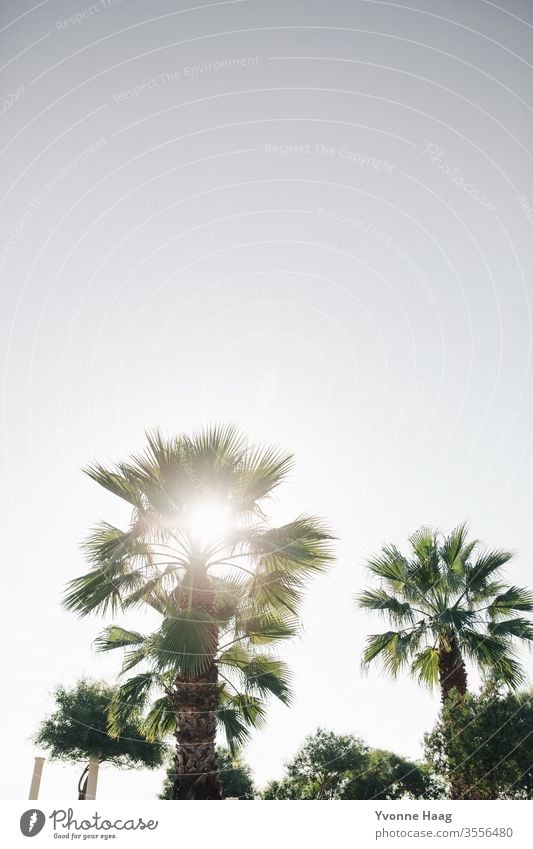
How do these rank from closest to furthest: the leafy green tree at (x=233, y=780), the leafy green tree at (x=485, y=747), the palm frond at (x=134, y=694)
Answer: the leafy green tree at (x=485, y=747)
the palm frond at (x=134, y=694)
the leafy green tree at (x=233, y=780)

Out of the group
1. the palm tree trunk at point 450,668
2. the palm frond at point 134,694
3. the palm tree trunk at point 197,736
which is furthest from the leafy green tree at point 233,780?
the palm tree trunk at point 197,736

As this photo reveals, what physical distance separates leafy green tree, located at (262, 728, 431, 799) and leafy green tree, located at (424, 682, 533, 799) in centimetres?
1095

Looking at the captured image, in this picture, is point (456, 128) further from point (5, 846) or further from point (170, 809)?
point (5, 846)

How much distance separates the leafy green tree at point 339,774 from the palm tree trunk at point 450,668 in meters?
10.5

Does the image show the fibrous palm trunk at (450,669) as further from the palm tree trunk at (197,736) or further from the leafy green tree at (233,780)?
the leafy green tree at (233,780)

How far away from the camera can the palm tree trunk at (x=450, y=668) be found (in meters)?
9.38

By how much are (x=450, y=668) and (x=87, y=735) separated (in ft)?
38.9

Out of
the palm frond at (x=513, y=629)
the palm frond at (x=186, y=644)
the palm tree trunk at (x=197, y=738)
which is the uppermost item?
the palm frond at (x=513, y=629)

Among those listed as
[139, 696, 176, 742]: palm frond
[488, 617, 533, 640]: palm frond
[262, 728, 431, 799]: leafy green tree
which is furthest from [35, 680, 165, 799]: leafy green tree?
[488, 617, 533, 640]: palm frond

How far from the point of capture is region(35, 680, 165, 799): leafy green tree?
15.2 metres

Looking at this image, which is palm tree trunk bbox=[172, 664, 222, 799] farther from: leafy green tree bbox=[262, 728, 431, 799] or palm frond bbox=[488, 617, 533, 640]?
leafy green tree bbox=[262, 728, 431, 799]

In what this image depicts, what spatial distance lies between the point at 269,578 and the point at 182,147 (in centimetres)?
675

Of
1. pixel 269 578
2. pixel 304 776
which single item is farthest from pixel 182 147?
pixel 304 776

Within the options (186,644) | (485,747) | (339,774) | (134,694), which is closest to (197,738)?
(186,644)
